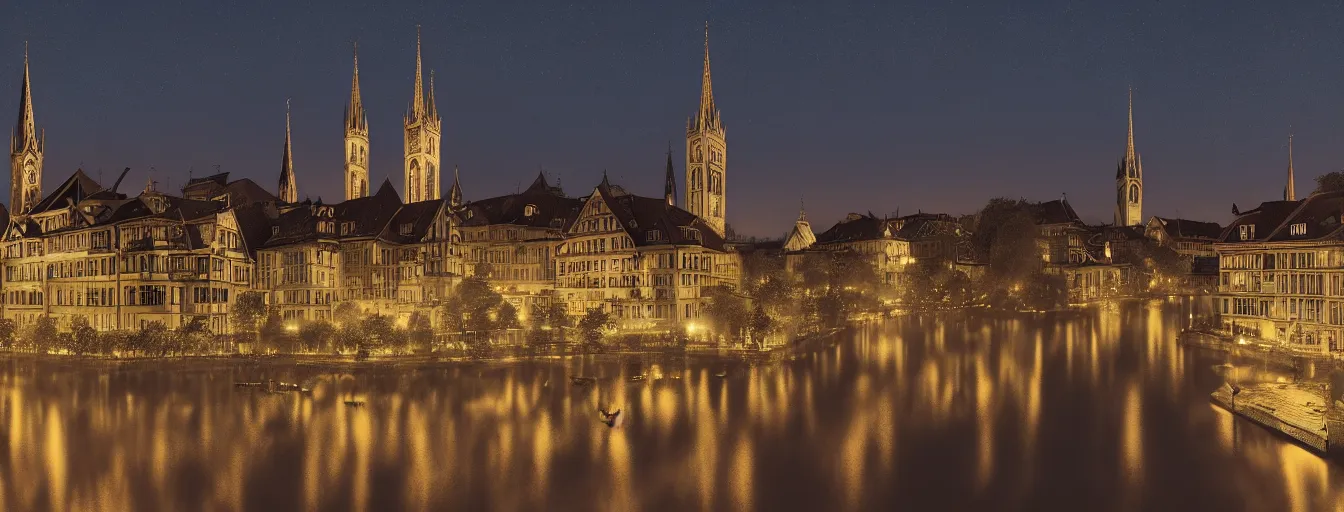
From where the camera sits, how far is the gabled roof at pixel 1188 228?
138 meters

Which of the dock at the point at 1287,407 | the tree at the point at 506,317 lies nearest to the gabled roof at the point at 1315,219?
the dock at the point at 1287,407

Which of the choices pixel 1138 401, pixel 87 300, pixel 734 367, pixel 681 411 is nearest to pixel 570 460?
pixel 681 411

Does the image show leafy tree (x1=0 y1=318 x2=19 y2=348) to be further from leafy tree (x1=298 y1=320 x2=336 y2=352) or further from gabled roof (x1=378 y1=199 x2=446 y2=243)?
gabled roof (x1=378 y1=199 x2=446 y2=243)

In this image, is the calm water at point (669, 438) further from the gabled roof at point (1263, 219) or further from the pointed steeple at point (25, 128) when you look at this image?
the pointed steeple at point (25, 128)

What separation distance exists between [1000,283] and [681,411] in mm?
56274

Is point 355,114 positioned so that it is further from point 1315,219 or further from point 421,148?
point 1315,219

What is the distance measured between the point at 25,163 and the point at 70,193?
73.8 feet

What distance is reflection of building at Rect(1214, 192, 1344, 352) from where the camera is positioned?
69.8 meters

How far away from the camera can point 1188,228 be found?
141m

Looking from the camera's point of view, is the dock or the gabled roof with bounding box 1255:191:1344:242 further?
the gabled roof with bounding box 1255:191:1344:242

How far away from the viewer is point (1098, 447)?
51.4 m

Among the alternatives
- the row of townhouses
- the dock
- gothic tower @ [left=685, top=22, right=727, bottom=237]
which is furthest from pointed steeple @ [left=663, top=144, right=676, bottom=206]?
the dock

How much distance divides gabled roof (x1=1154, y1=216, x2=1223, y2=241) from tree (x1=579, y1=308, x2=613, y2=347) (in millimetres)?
93006

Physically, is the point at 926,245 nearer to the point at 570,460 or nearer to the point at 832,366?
the point at 832,366
